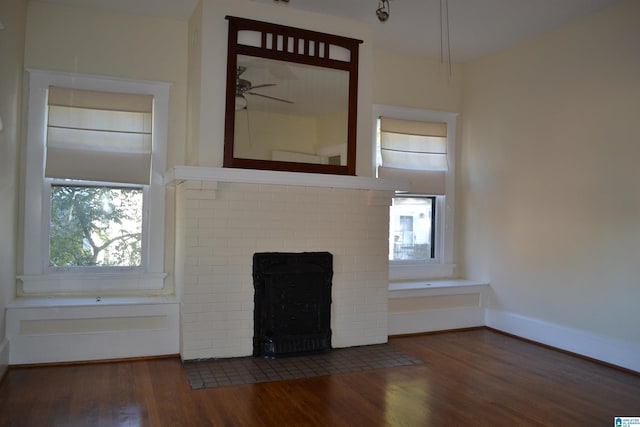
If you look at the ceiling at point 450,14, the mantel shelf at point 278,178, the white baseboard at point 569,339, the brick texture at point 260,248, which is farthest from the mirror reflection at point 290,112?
the white baseboard at point 569,339

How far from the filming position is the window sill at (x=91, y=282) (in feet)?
12.9

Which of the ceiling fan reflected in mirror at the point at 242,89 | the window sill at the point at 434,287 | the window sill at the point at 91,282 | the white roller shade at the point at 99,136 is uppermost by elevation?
the ceiling fan reflected in mirror at the point at 242,89

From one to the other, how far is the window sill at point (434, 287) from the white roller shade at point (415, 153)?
0.99 m

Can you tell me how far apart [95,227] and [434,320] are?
335cm

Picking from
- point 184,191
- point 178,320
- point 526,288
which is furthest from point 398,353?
point 184,191

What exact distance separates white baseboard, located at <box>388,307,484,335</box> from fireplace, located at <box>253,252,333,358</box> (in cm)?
90

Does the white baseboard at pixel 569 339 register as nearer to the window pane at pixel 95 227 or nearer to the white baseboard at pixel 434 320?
the white baseboard at pixel 434 320

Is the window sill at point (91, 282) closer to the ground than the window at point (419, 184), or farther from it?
closer to the ground

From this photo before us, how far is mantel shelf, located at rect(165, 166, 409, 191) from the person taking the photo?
12.0 feet

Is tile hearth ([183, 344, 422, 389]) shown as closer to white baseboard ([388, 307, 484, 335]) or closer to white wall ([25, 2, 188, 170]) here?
white baseboard ([388, 307, 484, 335])

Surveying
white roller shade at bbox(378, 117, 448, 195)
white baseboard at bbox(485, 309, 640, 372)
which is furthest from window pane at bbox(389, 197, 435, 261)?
white baseboard at bbox(485, 309, 640, 372)

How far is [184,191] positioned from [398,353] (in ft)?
7.43

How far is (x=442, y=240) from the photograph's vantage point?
542 cm

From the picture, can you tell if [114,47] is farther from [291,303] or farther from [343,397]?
[343,397]
